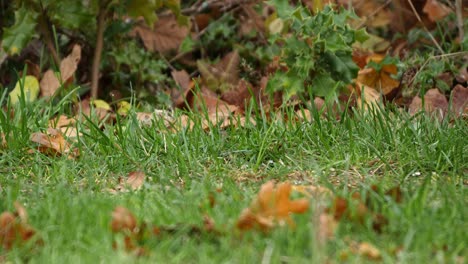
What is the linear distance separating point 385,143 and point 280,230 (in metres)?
1.37

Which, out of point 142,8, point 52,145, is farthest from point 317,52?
point 52,145

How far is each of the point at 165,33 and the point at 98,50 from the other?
2.56 feet

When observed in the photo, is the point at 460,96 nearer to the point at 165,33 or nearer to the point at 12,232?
the point at 165,33

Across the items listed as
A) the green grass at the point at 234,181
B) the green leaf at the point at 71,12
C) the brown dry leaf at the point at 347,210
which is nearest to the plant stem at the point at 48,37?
the green leaf at the point at 71,12

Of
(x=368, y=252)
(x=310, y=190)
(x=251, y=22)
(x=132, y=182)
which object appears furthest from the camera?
(x=251, y=22)

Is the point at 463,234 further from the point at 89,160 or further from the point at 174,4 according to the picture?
the point at 174,4

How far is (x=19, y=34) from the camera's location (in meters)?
4.80

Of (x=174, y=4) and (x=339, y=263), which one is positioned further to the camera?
(x=174, y=4)

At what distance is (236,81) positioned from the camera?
18.3 feet

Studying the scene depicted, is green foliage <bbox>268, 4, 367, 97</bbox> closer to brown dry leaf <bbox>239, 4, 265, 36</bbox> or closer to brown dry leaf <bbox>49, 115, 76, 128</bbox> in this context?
brown dry leaf <bbox>49, 115, 76, 128</bbox>

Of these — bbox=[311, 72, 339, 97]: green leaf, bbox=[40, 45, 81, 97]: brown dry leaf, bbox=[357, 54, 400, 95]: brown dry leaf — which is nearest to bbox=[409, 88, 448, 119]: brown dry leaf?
bbox=[357, 54, 400, 95]: brown dry leaf

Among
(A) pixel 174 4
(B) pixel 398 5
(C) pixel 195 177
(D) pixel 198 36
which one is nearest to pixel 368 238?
(C) pixel 195 177

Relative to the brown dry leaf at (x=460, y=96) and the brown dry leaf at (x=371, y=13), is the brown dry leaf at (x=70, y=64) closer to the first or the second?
the brown dry leaf at (x=371, y=13)

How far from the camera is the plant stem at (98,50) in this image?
5.08 m
